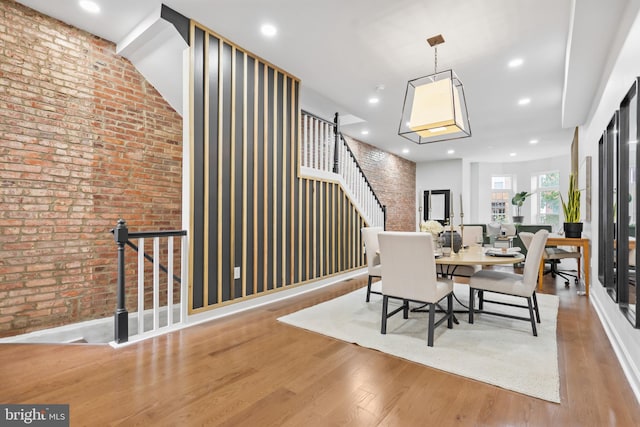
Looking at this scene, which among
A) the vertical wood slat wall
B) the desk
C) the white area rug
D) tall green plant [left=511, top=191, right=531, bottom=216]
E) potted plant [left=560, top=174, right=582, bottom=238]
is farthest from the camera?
tall green plant [left=511, top=191, right=531, bottom=216]

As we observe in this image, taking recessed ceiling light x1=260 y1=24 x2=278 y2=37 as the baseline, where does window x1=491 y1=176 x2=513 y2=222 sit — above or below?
below

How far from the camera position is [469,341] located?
2605 mm

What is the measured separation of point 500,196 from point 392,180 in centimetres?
427

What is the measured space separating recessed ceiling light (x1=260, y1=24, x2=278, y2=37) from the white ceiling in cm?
5

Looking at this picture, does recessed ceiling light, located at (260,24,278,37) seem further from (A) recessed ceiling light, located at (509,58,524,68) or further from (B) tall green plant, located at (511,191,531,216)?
(B) tall green plant, located at (511,191,531,216)

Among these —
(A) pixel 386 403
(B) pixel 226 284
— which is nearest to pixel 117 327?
(B) pixel 226 284

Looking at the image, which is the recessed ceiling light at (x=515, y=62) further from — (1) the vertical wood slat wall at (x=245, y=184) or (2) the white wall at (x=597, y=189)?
(1) the vertical wood slat wall at (x=245, y=184)

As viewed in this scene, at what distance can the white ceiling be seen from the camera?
2814mm

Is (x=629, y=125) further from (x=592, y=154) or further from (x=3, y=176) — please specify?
(x=3, y=176)

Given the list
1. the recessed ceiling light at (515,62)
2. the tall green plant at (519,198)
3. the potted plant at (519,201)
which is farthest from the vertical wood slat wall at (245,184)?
the tall green plant at (519,198)

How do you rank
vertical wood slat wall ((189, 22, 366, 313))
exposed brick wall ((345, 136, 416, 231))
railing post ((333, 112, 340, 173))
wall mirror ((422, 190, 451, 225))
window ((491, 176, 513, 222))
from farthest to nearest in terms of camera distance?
window ((491, 176, 513, 222)), wall mirror ((422, 190, 451, 225)), exposed brick wall ((345, 136, 416, 231)), railing post ((333, 112, 340, 173)), vertical wood slat wall ((189, 22, 366, 313))

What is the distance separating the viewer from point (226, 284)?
11.3 ft

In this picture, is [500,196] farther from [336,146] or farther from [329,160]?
[329,160]

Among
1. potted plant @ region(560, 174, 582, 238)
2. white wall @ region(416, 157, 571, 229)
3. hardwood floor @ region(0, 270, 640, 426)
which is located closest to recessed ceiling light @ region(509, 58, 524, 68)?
potted plant @ region(560, 174, 582, 238)
